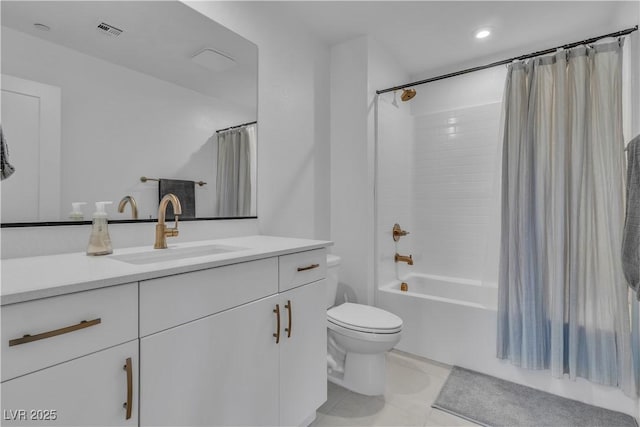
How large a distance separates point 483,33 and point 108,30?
2.47 m

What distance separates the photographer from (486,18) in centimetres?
215

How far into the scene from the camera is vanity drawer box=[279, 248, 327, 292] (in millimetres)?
1312

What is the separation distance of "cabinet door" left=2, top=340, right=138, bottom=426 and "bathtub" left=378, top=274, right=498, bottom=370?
189 centimetres

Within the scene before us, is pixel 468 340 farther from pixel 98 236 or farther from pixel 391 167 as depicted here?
pixel 98 236

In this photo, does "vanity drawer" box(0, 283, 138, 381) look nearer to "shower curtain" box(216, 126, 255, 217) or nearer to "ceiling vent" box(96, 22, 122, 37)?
"shower curtain" box(216, 126, 255, 217)

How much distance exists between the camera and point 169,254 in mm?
1295

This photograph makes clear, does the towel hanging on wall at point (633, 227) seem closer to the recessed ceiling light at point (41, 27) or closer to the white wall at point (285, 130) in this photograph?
the white wall at point (285, 130)

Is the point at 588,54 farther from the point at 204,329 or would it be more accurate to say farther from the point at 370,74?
the point at 204,329

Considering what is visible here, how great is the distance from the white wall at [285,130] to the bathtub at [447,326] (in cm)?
84

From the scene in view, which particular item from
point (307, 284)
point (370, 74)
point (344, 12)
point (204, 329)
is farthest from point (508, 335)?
point (344, 12)

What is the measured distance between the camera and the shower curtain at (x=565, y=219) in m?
1.60

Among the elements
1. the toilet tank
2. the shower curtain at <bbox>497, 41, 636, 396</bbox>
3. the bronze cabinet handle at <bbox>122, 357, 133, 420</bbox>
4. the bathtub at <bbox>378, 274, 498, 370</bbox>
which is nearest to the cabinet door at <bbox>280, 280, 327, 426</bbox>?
the toilet tank

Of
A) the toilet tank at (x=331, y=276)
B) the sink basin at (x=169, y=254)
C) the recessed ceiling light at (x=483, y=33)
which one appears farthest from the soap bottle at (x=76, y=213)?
the recessed ceiling light at (x=483, y=33)

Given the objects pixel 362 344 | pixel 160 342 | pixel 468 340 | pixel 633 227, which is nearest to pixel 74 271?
pixel 160 342
